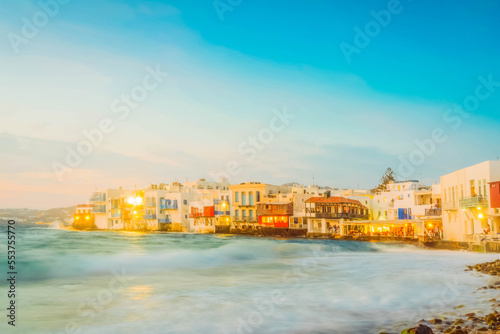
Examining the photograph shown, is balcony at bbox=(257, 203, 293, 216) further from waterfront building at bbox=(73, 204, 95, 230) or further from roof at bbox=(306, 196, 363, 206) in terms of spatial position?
waterfront building at bbox=(73, 204, 95, 230)

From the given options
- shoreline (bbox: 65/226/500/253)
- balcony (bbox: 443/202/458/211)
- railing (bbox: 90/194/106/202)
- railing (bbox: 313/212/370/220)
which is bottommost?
shoreline (bbox: 65/226/500/253)

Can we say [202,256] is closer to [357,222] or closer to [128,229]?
[357,222]

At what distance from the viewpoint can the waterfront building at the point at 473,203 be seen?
3053 centimetres

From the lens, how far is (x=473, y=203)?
31.7 m

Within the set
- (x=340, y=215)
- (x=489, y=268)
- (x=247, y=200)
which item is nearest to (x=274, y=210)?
(x=247, y=200)

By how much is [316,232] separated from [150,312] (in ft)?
178

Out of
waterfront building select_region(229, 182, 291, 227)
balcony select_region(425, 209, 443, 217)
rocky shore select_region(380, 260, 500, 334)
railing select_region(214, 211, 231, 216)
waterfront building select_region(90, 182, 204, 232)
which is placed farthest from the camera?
waterfront building select_region(90, 182, 204, 232)

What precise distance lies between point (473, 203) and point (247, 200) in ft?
161

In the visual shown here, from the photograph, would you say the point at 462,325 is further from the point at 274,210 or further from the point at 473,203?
the point at 274,210

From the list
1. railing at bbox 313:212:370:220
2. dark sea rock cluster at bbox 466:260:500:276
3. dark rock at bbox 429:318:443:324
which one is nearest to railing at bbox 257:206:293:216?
railing at bbox 313:212:370:220

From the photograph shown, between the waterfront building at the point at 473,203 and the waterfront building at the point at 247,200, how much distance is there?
39.9 metres

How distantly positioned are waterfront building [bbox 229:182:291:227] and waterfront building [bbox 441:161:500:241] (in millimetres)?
39868

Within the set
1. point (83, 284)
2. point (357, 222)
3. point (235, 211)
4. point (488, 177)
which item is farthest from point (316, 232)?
point (83, 284)

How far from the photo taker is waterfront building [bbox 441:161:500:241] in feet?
100
